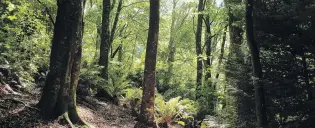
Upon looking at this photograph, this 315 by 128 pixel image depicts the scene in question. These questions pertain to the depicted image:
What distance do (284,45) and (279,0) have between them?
92cm

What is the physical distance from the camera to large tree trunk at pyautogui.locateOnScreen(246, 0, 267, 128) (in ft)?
17.8

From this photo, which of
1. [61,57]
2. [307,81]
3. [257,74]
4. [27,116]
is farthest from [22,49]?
[307,81]

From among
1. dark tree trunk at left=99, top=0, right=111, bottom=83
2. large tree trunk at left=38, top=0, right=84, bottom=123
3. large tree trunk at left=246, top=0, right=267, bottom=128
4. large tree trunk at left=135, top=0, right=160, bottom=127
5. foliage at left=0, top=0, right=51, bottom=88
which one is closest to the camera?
large tree trunk at left=246, top=0, right=267, bottom=128

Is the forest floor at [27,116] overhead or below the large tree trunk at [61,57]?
below

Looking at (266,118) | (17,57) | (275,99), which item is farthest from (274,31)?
(17,57)

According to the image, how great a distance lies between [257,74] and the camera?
5.53 m

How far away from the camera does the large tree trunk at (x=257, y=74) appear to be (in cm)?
542

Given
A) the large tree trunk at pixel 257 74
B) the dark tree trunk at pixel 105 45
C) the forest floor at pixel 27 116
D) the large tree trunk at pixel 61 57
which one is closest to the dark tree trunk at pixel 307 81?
the large tree trunk at pixel 257 74

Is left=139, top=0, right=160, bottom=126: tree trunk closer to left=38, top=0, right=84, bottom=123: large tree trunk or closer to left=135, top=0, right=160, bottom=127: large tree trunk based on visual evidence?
left=135, top=0, right=160, bottom=127: large tree trunk

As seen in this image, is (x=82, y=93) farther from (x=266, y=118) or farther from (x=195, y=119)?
(x=266, y=118)

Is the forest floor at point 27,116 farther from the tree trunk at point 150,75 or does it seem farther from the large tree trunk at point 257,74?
the large tree trunk at point 257,74

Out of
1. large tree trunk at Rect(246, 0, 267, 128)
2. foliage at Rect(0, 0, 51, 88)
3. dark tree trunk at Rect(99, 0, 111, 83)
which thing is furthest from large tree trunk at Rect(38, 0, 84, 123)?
dark tree trunk at Rect(99, 0, 111, 83)

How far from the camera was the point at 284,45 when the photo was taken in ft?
18.1

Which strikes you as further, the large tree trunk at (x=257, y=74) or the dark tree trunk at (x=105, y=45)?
the dark tree trunk at (x=105, y=45)
